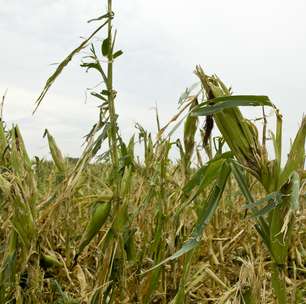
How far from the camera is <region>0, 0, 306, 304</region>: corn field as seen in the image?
75cm

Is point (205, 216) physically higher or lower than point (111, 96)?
lower

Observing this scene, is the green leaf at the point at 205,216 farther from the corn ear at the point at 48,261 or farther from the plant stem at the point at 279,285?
the corn ear at the point at 48,261

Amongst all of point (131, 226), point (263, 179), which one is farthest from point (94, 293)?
point (263, 179)

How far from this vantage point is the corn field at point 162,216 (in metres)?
0.75

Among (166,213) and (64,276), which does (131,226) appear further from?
(64,276)

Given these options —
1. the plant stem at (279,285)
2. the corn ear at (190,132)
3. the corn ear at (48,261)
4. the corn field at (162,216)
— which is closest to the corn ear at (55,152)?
the corn field at (162,216)

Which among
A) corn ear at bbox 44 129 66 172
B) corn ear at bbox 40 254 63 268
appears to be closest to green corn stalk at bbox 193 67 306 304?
corn ear at bbox 40 254 63 268

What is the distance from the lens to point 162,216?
1.08 meters

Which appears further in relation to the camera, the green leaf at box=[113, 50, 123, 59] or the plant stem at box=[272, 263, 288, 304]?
the green leaf at box=[113, 50, 123, 59]

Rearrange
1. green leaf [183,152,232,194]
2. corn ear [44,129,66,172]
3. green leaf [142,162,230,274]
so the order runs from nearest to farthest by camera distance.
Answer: green leaf [142,162,230,274], green leaf [183,152,232,194], corn ear [44,129,66,172]

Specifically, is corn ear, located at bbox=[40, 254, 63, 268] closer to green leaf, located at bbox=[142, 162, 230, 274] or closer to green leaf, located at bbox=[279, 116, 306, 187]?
green leaf, located at bbox=[142, 162, 230, 274]

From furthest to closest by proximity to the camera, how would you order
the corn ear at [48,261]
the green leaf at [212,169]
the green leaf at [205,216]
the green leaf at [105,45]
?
A: the corn ear at [48,261] < the green leaf at [105,45] < the green leaf at [212,169] < the green leaf at [205,216]

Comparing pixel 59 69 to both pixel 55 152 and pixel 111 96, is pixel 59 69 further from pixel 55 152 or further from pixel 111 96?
pixel 55 152

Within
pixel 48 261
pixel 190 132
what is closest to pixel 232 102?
pixel 190 132
